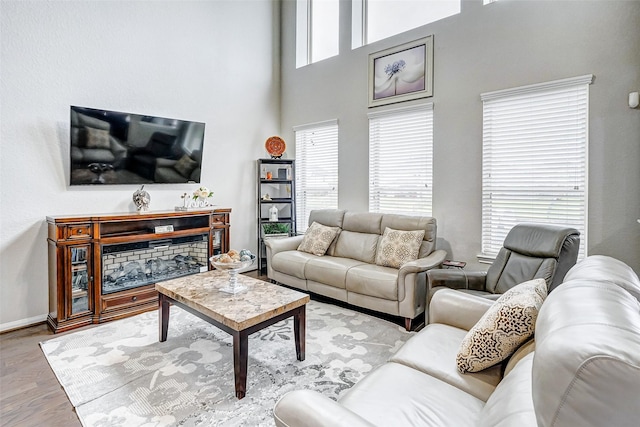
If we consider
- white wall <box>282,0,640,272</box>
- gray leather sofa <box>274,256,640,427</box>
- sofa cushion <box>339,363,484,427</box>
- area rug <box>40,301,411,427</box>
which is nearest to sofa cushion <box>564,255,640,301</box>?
gray leather sofa <box>274,256,640,427</box>

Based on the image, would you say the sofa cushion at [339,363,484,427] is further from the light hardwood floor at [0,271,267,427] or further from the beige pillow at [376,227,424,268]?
the beige pillow at [376,227,424,268]

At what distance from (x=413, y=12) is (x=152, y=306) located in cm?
464

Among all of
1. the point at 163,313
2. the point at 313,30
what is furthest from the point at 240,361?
the point at 313,30

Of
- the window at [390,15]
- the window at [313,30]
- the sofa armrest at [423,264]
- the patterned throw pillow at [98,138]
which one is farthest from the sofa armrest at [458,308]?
the window at [313,30]

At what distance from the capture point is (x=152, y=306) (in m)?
Answer: 3.71

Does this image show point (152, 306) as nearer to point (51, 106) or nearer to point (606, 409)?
point (51, 106)

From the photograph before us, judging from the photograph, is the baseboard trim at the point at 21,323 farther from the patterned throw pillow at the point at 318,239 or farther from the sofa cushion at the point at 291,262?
the patterned throw pillow at the point at 318,239

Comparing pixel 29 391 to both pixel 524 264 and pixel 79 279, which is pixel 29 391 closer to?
pixel 79 279

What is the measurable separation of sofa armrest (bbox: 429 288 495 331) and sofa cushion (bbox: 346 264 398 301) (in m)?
0.97

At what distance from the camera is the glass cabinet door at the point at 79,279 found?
321 cm

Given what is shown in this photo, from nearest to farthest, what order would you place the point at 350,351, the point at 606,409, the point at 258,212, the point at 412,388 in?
the point at 606,409 → the point at 412,388 → the point at 350,351 → the point at 258,212

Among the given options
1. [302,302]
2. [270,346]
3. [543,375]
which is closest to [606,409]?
[543,375]

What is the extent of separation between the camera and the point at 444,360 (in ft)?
5.48

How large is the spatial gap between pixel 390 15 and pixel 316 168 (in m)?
2.27
